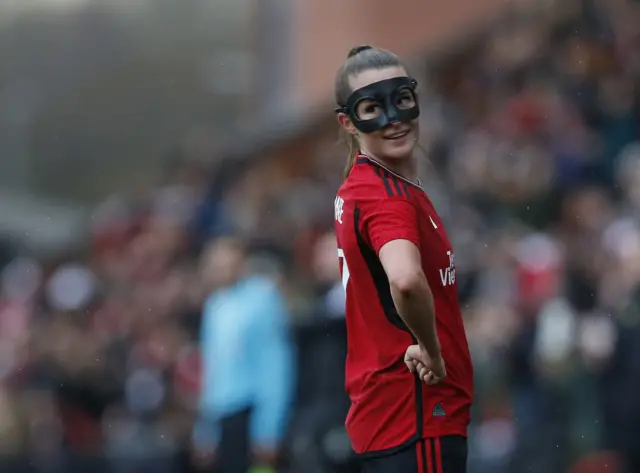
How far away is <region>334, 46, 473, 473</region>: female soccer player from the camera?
5031 millimetres

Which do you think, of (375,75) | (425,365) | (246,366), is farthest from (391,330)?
(246,366)

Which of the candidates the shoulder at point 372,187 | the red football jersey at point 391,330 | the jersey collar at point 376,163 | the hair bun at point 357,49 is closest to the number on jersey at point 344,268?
the red football jersey at point 391,330

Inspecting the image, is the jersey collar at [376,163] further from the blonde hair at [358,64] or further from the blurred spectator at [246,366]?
the blurred spectator at [246,366]

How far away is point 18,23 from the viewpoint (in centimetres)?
2500

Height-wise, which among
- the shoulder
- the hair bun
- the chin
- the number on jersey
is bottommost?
the number on jersey

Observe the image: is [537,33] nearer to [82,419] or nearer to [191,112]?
[82,419]

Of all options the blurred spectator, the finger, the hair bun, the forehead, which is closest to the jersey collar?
the forehead

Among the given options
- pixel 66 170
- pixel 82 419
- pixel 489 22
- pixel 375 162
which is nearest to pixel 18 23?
pixel 66 170

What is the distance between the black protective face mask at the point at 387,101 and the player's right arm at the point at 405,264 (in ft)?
1.06

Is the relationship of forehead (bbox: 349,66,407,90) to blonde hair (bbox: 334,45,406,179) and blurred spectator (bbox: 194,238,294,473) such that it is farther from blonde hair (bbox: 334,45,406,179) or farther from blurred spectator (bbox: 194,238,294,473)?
blurred spectator (bbox: 194,238,294,473)

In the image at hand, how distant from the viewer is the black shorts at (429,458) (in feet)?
16.5

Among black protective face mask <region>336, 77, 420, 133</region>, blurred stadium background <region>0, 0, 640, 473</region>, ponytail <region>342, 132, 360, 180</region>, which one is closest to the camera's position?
black protective face mask <region>336, 77, 420, 133</region>

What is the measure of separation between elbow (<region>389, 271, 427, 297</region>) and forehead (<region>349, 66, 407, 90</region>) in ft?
2.61

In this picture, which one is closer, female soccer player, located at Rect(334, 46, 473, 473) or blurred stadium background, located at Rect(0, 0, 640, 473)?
female soccer player, located at Rect(334, 46, 473, 473)
